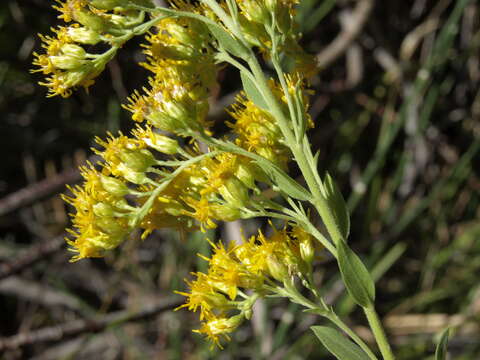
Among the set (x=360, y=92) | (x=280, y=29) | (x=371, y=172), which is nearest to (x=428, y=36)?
(x=360, y=92)

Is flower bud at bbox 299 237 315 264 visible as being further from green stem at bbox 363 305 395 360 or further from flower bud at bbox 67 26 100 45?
flower bud at bbox 67 26 100 45

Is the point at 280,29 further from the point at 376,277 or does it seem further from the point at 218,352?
the point at 218,352

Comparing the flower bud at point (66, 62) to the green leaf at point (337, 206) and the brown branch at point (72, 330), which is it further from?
the brown branch at point (72, 330)

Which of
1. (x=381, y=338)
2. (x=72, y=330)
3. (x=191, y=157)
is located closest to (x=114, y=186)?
(x=191, y=157)

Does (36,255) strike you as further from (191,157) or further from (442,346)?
(442,346)

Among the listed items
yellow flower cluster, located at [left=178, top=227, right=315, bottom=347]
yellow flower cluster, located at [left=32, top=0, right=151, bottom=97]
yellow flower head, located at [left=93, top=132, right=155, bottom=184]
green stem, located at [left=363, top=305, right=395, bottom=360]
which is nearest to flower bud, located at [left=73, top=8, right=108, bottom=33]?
yellow flower cluster, located at [left=32, top=0, right=151, bottom=97]

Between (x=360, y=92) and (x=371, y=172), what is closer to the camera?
(x=371, y=172)
